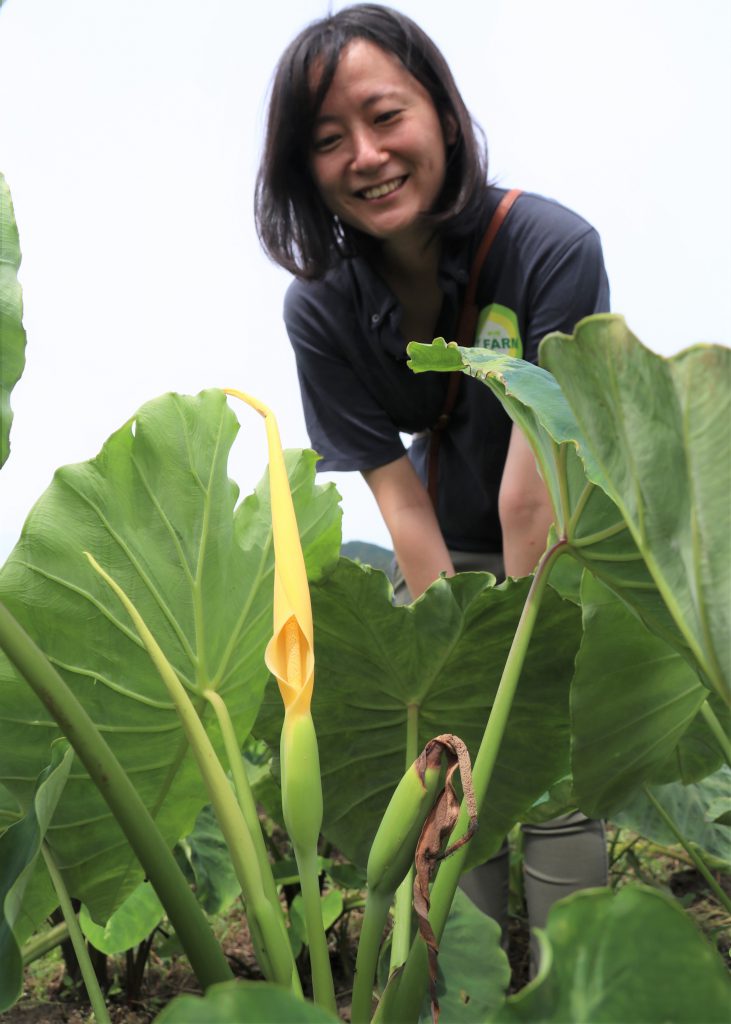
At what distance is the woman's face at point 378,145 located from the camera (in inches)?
57.0

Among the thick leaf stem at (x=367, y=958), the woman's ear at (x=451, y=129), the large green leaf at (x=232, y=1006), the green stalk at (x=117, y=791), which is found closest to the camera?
the large green leaf at (x=232, y=1006)

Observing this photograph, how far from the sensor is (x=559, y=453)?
0.59 meters

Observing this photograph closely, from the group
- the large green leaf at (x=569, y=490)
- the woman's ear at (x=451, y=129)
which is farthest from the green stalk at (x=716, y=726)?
the woman's ear at (x=451, y=129)

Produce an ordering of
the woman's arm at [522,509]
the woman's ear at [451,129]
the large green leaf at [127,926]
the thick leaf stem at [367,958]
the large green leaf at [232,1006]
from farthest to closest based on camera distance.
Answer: the woman's ear at [451,129], the woman's arm at [522,509], the large green leaf at [127,926], the thick leaf stem at [367,958], the large green leaf at [232,1006]

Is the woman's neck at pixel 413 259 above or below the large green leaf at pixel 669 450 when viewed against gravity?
above

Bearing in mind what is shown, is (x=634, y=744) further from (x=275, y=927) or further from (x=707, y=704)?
(x=275, y=927)

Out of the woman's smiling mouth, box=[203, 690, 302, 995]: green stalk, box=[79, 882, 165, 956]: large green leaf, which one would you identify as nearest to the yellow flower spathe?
box=[203, 690, 302, 995]: green stalk

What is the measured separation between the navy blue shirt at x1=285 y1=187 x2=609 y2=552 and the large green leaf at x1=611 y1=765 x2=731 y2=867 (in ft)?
1.77

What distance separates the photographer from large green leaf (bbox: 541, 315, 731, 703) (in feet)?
1.26

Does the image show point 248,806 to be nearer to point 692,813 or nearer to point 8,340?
point 8,340

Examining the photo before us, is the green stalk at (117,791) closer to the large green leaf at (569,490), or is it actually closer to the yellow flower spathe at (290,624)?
the yellow flower spathe at (290,624)

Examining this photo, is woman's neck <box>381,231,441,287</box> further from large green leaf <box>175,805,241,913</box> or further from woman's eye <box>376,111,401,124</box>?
large green leaf <box>175,805,241,913</box>

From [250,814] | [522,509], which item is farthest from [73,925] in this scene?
[522,509]

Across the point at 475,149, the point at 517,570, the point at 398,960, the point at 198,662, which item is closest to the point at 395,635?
the point at 198,662
